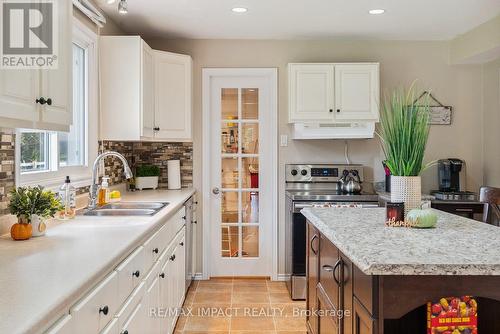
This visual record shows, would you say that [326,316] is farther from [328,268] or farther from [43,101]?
[43,101]

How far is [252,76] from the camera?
4.39 m

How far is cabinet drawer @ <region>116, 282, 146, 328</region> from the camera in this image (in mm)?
1701

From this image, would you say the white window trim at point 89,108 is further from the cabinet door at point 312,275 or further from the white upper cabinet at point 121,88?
the cabinet door at point 312,275

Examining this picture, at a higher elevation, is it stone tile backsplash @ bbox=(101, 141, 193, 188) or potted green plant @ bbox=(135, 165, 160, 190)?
stone tile backsplash @ bbox=(101, 141, 193, 188)

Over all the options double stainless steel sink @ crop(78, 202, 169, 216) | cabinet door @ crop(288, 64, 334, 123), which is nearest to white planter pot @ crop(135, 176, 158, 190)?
double stainless steel sink @ crop(78, 202, 169, 216)

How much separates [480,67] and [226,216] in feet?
9.83

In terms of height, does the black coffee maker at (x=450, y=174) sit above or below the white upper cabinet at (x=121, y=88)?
below

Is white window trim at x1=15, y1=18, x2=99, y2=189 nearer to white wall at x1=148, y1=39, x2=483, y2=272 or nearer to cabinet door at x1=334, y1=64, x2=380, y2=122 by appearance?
white wall at x1=148, y1=39, x2=483, y2=272

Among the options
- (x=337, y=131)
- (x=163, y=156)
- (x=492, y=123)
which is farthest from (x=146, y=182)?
(x=492, y=123)

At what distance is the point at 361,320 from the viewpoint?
1586mm

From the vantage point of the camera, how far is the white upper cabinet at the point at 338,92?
13.4 feet

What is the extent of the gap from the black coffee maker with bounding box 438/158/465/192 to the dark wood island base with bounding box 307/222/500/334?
2.32 meters

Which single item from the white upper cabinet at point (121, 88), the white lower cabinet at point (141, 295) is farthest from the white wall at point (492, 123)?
the white upper cabinet at point (121, 88)

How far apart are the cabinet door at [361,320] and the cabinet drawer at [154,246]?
3.35 ft
